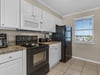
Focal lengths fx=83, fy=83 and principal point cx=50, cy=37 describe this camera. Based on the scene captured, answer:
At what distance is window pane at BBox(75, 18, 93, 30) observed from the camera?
154 inches

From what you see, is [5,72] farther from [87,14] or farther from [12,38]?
[87,14]

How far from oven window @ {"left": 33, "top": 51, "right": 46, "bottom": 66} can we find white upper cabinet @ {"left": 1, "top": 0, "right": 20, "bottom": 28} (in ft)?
2.86

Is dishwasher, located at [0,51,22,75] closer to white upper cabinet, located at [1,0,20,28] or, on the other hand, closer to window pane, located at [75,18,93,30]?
white upper cabinet, located at [1,0,20,28]

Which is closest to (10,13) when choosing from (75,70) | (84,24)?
(75,70)

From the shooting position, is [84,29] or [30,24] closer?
[30,24]

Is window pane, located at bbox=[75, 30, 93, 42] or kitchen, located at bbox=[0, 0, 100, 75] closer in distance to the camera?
kitchen, located at bbox=[0, 0, 100, 75]

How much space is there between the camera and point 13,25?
1888mm

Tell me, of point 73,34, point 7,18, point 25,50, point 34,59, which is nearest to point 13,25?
point 7,18

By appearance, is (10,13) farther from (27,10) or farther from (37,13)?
(37,13)

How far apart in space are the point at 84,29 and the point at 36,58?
9.95ft

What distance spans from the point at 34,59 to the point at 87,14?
3.39m

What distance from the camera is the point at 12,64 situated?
153cm

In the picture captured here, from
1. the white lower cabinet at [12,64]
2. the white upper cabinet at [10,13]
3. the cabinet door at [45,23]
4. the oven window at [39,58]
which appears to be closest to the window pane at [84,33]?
the cabinet door at [45,23]


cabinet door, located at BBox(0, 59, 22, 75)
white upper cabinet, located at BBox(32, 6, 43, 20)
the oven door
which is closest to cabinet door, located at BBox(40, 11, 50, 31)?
white upper cabinet, located at BBox(32, 6, 43, 20)
